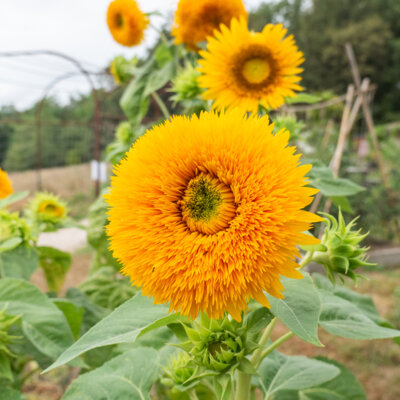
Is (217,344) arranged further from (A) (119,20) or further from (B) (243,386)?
(A) (119,20)

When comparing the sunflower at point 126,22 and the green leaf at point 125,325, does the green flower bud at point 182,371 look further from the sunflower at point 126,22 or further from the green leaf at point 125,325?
the sunflower at point 126,22

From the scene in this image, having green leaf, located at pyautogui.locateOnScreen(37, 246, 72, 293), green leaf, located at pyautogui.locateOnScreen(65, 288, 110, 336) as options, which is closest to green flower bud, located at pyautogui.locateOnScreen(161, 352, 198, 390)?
green leaf, located at pyautogui.locateOnScreen(65, 288, 110, 336)

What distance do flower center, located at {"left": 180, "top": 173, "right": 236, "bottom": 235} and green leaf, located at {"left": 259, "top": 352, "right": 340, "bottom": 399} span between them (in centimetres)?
40

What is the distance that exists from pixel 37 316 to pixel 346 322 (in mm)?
434

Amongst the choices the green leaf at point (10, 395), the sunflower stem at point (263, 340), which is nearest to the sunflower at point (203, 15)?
the sunflower stem at point (263, 340)

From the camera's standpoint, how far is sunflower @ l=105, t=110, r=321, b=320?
1.23 feet

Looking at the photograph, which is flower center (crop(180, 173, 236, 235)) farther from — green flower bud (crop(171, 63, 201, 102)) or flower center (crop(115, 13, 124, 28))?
flower center (crop(115, 13, 124, 28))

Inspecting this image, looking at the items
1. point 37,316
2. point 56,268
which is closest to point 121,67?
point 56,268

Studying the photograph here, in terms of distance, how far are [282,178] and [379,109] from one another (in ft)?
59.6

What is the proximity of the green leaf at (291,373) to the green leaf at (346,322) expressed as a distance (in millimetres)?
137

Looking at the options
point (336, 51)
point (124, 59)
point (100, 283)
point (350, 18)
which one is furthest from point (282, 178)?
point (350, 18)

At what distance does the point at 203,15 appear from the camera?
923mm

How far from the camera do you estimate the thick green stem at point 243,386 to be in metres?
0.54

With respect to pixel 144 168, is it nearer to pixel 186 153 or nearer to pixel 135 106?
pixel 186 153
